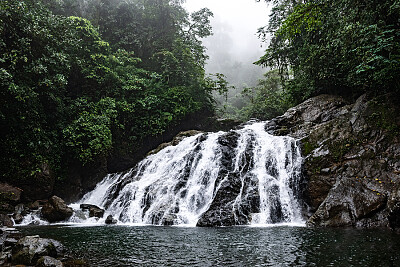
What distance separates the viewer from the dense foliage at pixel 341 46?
25.9ft

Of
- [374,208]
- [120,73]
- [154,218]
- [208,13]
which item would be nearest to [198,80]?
[120,73]

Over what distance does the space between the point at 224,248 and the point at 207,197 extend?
5327 millimetres

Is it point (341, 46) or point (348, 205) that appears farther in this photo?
point (341, 46)

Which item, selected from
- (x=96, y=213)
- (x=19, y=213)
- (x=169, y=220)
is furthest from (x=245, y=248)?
(x=19, y=213)

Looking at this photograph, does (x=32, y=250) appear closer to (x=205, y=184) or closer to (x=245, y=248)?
(x=245, y=248)

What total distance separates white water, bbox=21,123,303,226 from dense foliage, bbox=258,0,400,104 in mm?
4476

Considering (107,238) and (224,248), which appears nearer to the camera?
(224,248)

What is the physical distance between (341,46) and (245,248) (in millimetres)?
10269

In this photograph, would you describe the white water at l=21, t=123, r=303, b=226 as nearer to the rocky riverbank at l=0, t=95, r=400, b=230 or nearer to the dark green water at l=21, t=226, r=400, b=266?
the rocky riverbank at l=0, t=95, r=400, b=230

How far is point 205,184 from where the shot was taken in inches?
452

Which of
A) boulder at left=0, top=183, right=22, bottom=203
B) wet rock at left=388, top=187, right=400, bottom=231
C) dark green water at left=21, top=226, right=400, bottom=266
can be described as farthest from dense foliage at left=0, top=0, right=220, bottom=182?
wet rock at left=388, top=187, right=400, bottom=231

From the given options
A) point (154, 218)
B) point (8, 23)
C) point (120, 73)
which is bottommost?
point (154, 218)

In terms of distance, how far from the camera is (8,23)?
36.0ft

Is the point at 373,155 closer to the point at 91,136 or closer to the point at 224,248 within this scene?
the point at 224,248
